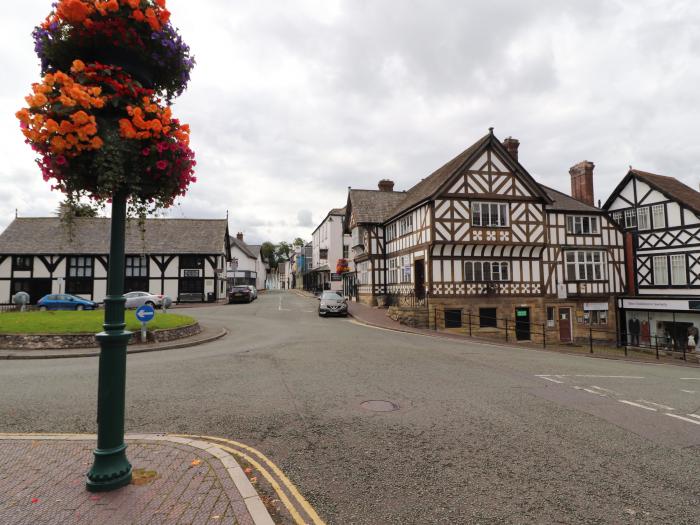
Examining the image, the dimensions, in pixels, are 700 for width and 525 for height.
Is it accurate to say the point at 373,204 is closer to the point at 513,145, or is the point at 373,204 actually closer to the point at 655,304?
the point at 513,145

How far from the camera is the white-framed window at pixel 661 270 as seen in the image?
1094 inches

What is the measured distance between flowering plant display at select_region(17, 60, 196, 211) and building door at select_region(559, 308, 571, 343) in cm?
2893

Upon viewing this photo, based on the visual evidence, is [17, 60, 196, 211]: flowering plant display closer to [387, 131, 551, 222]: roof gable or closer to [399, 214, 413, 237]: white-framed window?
[387, 131, 551, 222]: roof gable

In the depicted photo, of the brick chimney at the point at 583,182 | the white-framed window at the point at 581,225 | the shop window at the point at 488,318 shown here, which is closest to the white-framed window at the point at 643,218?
the brick chimney at the point at 583,182

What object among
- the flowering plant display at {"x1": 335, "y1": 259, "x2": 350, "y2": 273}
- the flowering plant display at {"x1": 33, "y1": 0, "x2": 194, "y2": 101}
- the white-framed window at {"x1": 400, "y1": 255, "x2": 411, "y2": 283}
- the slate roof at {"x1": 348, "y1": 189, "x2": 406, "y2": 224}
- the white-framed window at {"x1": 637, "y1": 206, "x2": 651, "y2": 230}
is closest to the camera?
the flowering plant display at {"x1": 33, "y1": 0, "x2": 194, "y2": 101}

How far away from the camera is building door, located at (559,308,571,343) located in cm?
2702

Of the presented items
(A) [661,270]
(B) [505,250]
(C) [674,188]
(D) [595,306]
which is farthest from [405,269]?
(C) [674,188]

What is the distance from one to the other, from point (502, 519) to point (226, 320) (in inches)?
872

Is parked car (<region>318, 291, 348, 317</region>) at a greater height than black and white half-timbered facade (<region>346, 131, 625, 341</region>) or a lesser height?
lesser

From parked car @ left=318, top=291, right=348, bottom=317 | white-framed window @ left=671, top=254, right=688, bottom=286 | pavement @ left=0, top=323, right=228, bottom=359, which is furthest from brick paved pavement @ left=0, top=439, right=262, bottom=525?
white-framed window @ left=671, top=254, right=688, bottom=286

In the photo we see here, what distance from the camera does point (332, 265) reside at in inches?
1912

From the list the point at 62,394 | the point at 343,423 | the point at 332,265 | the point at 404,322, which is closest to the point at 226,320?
the point at 404,322

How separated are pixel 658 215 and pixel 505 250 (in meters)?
13.7

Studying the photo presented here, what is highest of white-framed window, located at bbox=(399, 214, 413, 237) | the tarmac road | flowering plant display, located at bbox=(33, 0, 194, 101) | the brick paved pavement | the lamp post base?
white-framed window, located at bbox=(399, 214, 413, 237)
